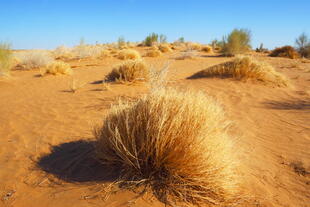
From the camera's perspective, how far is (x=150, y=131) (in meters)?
2.72

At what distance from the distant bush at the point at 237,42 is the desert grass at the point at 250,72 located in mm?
11070

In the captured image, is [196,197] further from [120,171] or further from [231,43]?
[231,43]

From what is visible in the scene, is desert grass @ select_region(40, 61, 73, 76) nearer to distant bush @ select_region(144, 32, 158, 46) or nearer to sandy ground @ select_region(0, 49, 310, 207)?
sandy ground @ select_region(0, 49, 310, 207)

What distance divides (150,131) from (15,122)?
146 inches

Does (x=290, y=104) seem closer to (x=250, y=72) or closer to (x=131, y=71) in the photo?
(x=250, y=72)

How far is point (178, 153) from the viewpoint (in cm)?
264

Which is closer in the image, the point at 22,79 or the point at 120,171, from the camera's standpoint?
the point at 120,171

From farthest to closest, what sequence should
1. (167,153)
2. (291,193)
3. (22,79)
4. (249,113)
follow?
(22,79) < (249,113) < (291,193) < (167,153)

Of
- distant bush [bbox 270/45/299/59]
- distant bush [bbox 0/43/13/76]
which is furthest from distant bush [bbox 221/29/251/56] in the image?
distant bush [bbox 0/43/13/76]

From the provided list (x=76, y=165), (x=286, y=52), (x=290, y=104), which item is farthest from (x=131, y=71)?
(x=286, y=52)

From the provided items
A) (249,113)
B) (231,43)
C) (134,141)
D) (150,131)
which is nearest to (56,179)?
(134,141)

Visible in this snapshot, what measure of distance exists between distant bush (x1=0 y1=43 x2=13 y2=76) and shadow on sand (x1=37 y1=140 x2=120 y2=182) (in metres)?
7.90

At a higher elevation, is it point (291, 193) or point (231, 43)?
point (231, 43)

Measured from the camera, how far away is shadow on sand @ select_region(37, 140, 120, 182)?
116 inches
